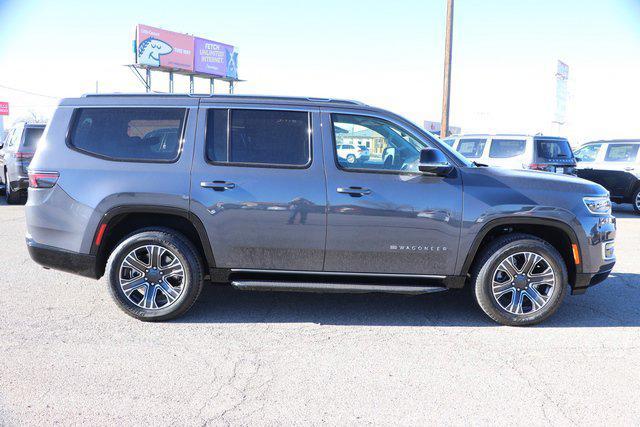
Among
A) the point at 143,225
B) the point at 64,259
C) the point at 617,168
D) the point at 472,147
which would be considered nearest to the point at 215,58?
the point at 472,147

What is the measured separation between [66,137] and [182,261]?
1523mm

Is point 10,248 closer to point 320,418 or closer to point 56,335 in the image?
point 56,335

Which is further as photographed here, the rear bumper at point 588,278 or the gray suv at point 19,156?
the gray suv at point 19,156

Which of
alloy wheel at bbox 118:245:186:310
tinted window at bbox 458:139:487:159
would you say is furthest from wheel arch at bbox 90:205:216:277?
tinted window at bbox 458:139:487:159

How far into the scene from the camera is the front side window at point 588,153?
13.6 meters

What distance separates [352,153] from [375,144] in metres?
0.24

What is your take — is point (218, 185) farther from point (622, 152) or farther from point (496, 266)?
point (622, 152)

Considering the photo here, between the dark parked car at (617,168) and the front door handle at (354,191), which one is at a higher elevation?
the dark parked car at (617,168)

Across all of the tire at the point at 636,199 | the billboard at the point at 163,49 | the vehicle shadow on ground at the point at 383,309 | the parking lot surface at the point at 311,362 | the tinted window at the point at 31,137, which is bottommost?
the parking lot surface at the point at 311,362

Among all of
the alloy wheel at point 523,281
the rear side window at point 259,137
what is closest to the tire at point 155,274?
the rear side window at point 259,137

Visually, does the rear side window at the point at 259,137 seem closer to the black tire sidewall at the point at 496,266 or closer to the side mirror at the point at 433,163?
the side mirror at the point at 433,163

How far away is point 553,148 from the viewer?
39.5 feet

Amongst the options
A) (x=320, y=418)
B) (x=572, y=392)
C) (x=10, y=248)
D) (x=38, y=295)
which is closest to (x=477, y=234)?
(x=572, y=392)

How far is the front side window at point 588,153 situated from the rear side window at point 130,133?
41.0ft
